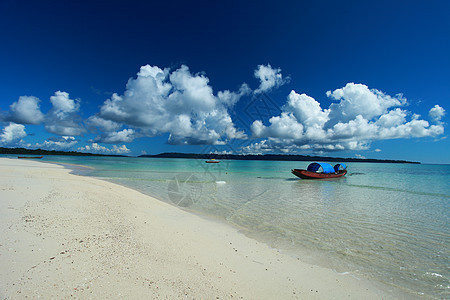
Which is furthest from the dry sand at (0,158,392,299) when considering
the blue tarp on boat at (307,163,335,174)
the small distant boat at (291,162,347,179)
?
the blue tarp on boat at (307,163,335,174)

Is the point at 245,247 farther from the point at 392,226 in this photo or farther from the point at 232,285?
the point at 392,226

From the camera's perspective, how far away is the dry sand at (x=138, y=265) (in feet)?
11.8

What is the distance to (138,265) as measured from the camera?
4445 mm

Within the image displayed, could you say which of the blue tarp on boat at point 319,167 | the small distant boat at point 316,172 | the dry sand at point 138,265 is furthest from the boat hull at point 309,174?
the dry sand at point 138,265

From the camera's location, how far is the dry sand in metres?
3.60

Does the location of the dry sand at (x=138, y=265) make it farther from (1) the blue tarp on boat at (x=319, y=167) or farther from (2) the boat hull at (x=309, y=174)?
(1) the blue tarp on boat at (x=319, y=167)

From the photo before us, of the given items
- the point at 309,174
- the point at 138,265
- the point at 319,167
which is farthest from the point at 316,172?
the point at 138,265

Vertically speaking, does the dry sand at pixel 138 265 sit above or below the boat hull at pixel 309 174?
above

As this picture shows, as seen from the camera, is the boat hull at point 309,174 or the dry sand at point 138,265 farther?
the boat hull at point 309,174

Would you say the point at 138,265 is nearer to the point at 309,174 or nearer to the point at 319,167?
the point at 309,174

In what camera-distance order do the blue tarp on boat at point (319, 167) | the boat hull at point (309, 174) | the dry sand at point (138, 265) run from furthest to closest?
the blue tarp on boat at point (319, 167)
the boat hull at point (309, 174)
the dry sand at point (138, 265)

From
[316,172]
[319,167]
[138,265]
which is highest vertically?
[319,167]

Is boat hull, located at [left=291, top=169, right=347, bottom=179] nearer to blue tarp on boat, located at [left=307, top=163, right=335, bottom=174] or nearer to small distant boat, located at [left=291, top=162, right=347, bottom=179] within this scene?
small distant boat, located at [left=291, top=162, right=347, bottom=179]

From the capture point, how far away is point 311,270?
538 cm
